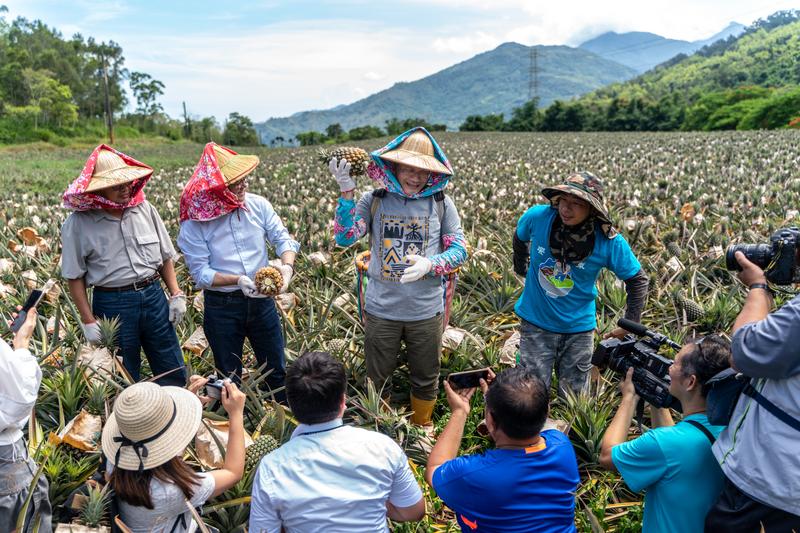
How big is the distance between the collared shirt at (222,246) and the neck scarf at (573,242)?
6.04 feet

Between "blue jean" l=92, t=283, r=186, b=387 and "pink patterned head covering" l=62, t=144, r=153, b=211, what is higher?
"pink patterned head covering" l=62, t=144, r=153, b=211

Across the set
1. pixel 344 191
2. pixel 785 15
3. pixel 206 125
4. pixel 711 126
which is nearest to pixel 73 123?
pixel 206 125

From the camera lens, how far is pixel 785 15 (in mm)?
186000

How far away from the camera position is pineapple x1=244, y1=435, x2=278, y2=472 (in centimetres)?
251

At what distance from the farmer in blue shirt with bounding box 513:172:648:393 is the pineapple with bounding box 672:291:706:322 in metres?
1.58

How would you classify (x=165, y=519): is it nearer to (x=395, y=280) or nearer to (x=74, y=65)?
(x=395, y=280)

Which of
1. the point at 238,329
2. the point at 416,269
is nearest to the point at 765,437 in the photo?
the point at 416,269

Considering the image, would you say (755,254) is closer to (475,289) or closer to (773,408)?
(773,408)

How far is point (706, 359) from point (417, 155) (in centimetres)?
183

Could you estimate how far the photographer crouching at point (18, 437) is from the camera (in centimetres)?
188

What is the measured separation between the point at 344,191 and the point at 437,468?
1.72m

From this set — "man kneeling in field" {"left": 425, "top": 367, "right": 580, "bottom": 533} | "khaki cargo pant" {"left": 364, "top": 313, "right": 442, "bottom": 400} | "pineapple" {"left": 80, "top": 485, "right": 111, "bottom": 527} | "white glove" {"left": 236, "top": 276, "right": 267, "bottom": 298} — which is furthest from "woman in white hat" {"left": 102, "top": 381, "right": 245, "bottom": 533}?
"khaki cargo pant" {"left": 364, "top": 313, "right": 442, "bottom": 400}

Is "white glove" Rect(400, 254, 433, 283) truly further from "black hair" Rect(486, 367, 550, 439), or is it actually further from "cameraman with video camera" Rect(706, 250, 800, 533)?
"cameraman with video camera" Rect(706, 250, 800, 533)

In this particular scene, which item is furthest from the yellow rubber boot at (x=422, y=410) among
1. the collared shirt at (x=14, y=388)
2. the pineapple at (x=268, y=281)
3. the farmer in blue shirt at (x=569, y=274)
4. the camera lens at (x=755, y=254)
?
the collared shirt at (x=14, y=388)
